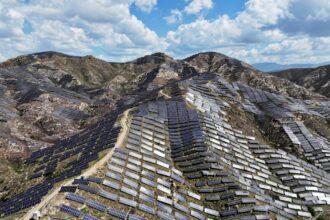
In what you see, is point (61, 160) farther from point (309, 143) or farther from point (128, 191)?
point (309, 143)

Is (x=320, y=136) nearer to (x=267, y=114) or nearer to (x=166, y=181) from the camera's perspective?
→ (x=267, y=114)

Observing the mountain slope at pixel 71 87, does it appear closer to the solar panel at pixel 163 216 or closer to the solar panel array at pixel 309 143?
the solar panel array at pixel 309 143

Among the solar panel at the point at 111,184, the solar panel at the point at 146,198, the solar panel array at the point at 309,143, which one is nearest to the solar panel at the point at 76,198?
the solar panel at the point at 111,184

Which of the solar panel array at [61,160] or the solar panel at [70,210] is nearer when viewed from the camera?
the solar panel at [70,210]

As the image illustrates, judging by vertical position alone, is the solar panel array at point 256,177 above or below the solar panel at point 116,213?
above

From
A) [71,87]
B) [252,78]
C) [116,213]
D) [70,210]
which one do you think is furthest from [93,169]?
[252,78]

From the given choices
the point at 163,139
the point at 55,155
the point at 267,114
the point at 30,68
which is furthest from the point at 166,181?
the point at 30,68

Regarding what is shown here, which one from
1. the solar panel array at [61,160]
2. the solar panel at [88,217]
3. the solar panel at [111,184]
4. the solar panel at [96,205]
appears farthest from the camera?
the solar panel array at [61,160]
